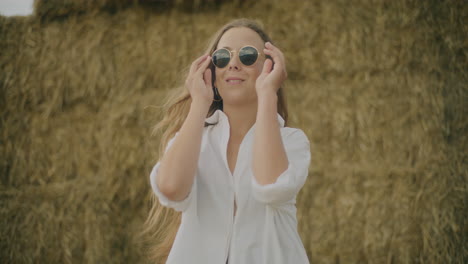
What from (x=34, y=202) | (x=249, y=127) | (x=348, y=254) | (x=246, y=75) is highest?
(x=246, y=75)

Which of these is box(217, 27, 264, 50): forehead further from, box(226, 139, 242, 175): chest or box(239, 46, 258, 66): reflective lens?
box(226, 139, 242, 175): chest

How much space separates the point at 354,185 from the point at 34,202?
253cm

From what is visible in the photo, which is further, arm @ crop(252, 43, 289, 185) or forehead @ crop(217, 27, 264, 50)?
forehead @ crop(217, 27, 264, 50)

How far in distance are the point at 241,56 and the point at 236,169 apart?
1.28 feet

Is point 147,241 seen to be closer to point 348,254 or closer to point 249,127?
point 348,254

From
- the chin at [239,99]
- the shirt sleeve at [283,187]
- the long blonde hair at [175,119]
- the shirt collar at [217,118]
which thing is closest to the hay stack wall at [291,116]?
the long blonde hair at [175,119]

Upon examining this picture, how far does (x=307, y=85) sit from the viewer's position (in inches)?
144

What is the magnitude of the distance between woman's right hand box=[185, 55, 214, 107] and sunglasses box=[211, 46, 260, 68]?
6 centimetres

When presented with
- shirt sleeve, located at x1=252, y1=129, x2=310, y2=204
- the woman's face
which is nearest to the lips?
the woman's face

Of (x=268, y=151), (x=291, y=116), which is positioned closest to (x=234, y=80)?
(x=268, y=151)

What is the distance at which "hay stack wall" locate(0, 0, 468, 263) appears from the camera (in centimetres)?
339

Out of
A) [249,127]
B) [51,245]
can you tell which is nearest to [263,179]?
[249,127]

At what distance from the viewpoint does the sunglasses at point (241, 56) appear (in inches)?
66.0

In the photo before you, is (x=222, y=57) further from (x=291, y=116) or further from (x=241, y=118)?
(x=291, y=116)
